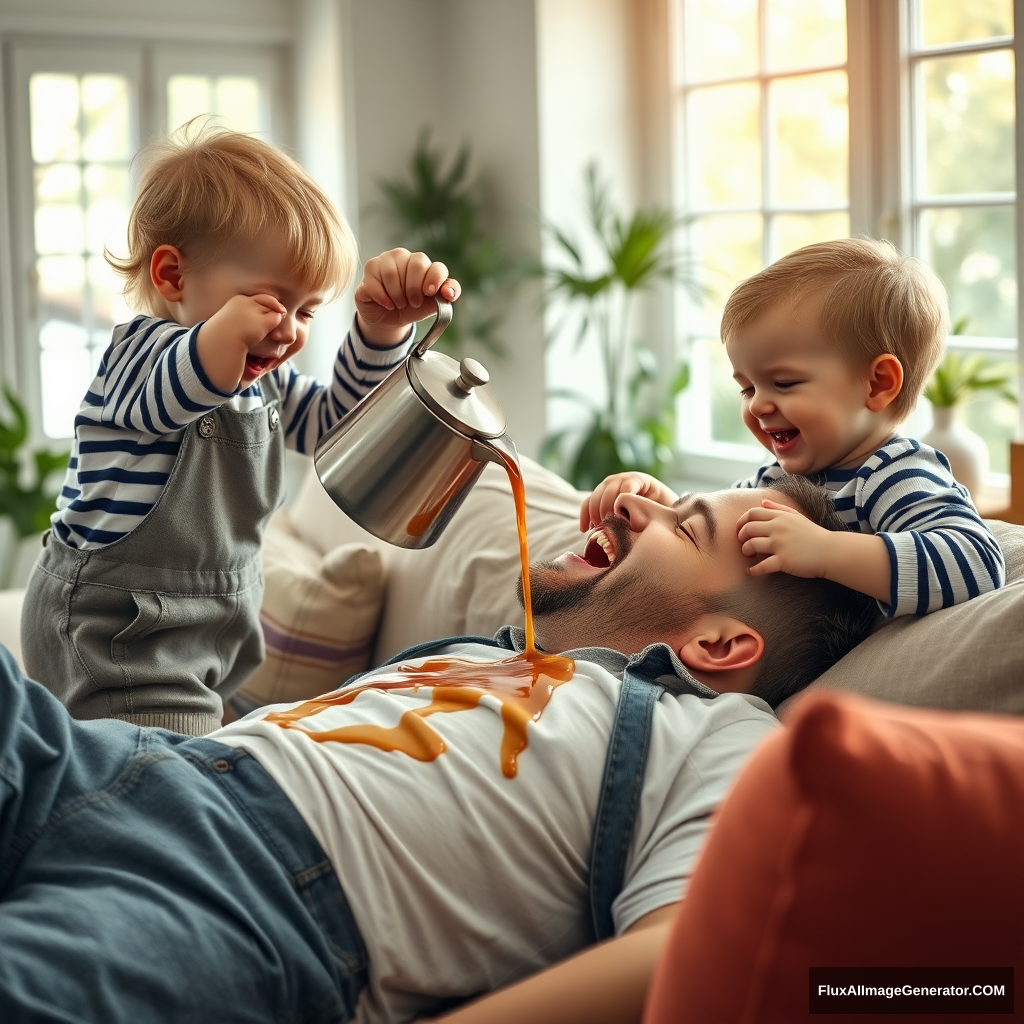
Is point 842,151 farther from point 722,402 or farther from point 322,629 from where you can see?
point 322,629

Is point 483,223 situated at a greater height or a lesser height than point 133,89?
Answer: lesser

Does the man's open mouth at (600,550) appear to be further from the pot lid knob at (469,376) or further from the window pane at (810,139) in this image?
the window pane at (810,139)

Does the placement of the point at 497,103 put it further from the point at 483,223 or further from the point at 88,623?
the point at 88,623

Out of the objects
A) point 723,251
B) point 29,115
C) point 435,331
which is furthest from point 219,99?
point 435,331

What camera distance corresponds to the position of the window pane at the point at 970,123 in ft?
11.0

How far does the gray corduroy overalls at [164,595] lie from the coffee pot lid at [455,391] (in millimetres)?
467

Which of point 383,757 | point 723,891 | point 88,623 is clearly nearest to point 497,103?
point 88,623

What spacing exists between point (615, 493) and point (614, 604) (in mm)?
307

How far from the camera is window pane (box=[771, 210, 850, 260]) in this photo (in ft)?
12.6

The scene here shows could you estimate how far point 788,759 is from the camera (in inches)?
25.8

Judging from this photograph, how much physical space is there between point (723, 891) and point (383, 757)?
514 mm

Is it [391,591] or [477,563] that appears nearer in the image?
[477,563]

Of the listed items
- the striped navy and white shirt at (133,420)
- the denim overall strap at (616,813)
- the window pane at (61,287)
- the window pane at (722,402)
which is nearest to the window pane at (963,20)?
the window pane at (722,402)

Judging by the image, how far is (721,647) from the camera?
4.56ft
